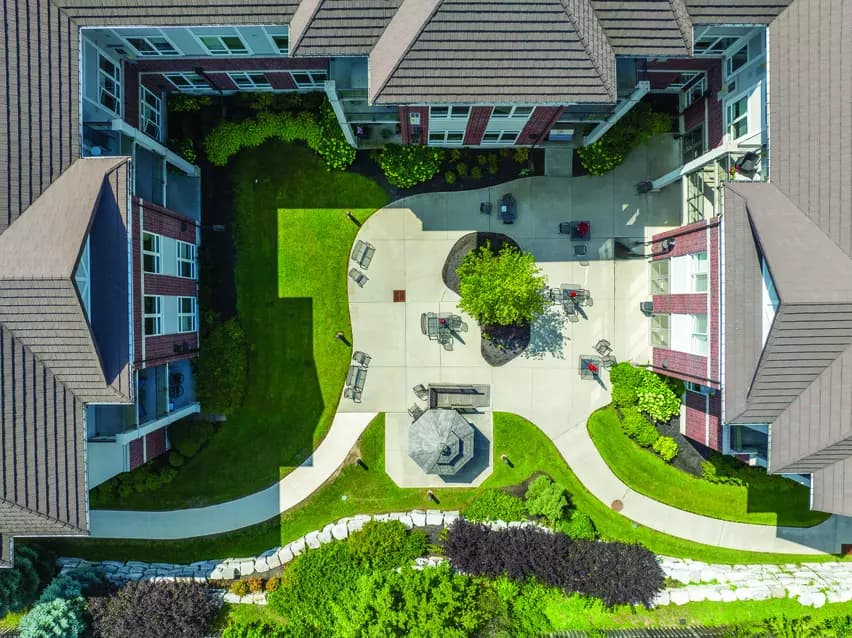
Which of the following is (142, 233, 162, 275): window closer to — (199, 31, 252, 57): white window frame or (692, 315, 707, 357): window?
(199, 31, 252, 57): white window frame

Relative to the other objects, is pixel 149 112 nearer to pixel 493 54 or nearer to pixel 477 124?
pixel 477 124

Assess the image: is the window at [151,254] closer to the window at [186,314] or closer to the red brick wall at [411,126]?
the window at [186,314]

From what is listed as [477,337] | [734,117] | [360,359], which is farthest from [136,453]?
[734,117]

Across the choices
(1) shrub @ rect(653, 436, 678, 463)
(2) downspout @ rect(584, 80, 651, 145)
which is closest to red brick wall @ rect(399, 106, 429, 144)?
(2) downspout @ rect(584, 80, 651, 145)

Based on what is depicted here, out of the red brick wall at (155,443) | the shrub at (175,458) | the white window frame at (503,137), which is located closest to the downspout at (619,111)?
the white window frame at (503,137)

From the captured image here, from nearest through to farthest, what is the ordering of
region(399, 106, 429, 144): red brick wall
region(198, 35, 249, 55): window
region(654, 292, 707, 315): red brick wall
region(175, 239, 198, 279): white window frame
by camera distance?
1. region(399, 106, 429, 144): red brick wall
2. region(198, 35, 249, 55): window
3. region(654, 292, 707, 315): red brick wall
4. region(175, 239, 198, 279): white window frame
